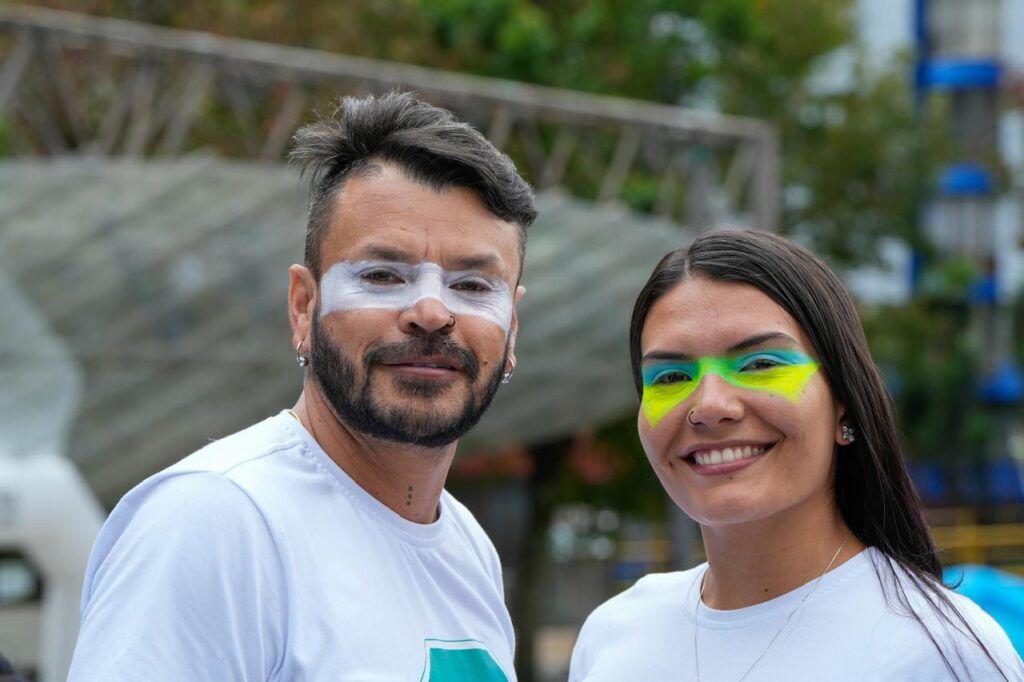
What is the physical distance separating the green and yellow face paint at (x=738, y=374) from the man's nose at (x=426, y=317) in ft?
1.47

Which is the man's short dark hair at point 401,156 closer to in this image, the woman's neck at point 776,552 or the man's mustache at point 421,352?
the man's mustache at point 421,352

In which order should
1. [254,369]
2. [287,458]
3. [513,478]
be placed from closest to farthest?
[287,458], [254,369], [513,478]

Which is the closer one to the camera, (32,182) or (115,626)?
(115,626)

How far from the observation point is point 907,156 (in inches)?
712

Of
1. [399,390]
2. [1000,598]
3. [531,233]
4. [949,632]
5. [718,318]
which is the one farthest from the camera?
[531,233]

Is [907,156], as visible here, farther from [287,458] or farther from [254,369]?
[287,458]

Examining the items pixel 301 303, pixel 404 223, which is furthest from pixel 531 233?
pixel 404 223

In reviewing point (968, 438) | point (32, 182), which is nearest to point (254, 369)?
point (32, 182)

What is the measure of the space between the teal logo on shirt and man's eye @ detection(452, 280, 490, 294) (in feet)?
2.20

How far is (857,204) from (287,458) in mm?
15575

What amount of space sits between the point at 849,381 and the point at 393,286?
898 millimetres

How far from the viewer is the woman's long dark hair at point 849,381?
9.05 ft

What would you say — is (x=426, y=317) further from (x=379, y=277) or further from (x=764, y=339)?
(x=764, y=339)

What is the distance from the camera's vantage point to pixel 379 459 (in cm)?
276
